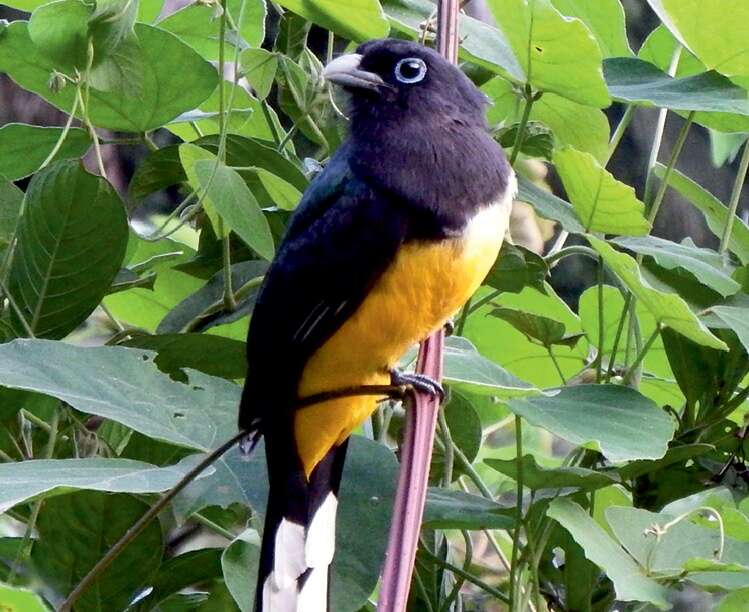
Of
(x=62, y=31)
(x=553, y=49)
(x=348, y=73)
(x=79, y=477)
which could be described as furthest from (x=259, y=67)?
(x=79, y=477)

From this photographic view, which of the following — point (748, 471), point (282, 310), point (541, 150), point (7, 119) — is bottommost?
point (7, 119)

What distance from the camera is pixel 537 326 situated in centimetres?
132

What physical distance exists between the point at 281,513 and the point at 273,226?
0.35 m

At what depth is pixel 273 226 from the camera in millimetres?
1371

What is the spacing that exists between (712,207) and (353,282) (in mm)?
423

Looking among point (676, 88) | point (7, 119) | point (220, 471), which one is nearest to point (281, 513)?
point (220, 471)

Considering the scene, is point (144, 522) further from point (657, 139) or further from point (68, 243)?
point (657, 139)

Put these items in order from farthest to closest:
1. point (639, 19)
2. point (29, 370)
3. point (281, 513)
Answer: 1. point (639, 19)
2. point (281, 513)
3. point (29, 370)

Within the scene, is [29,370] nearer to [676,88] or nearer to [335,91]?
[335,91]

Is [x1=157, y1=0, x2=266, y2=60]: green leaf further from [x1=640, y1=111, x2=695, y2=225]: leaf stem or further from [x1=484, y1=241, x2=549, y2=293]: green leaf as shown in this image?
[x1=640, y1=111, x2=695, y2=225]: leaf stem

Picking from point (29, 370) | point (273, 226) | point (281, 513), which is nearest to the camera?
point (29, 370)

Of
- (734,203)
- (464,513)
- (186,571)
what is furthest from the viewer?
(734,203)

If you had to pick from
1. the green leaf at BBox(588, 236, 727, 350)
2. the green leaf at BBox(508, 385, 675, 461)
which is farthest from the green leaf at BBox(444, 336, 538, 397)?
the green leaf at BBox(588, 236, 727, 350)

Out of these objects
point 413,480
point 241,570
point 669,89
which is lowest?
point 241,570
